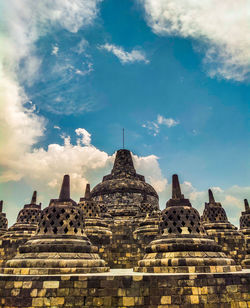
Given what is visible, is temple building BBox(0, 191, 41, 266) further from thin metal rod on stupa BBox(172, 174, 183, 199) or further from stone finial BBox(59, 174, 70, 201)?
thin metal rod on stupa BBox(172, 174, 183, 199)

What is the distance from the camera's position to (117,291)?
6.94 m

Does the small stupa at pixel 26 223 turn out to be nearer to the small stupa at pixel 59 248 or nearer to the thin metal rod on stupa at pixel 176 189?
the small stupa at pixel 59 248

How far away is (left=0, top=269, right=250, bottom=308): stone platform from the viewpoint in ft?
22.5

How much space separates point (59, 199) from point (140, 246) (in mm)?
5826

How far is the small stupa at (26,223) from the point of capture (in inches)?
656

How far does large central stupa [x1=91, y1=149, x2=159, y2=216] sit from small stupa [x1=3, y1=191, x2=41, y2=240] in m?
7.38

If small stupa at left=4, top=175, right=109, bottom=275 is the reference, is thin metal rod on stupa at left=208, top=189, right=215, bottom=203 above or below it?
above

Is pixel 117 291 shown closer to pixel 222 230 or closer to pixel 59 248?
pixel 59 248

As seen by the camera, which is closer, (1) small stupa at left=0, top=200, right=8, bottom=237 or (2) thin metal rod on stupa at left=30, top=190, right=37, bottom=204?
(2) thin metal rod on stupa at left=30, top=190, right=37, bottom=204

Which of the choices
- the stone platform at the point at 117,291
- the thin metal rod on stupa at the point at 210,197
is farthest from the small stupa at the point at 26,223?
the thin metal rod on stupa at the point at 210,197

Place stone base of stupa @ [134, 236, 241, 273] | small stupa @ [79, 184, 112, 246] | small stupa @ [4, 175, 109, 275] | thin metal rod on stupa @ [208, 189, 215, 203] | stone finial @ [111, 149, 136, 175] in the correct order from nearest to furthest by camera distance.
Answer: small stupa @ [4, 175, 109, 275] → stone base of stupa @ [134, 236, 241, 273] → small stupa @ [79, 184, 112, 246] → thin metal rod on stupa @ [208, 189, 215, 203] → stone finial @ [111, 149, 136, 175]

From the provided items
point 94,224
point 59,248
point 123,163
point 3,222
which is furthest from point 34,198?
point 123,163

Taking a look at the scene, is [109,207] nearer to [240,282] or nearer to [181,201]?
[181,201]

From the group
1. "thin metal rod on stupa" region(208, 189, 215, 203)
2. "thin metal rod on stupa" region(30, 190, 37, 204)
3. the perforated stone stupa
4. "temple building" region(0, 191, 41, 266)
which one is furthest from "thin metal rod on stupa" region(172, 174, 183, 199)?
"thin metal rod on stupa" region(30, 190, 37, 204)
